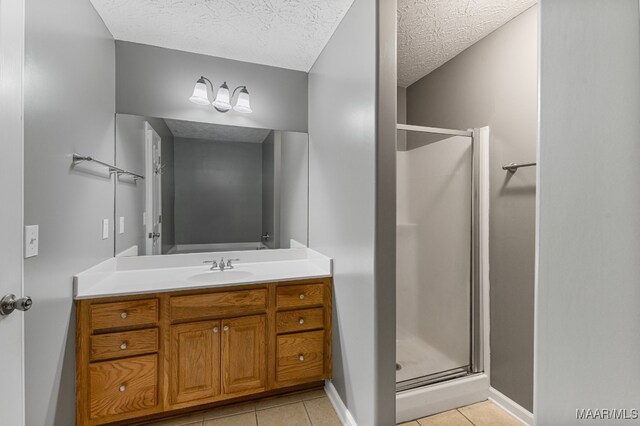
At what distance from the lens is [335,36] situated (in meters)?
1.93

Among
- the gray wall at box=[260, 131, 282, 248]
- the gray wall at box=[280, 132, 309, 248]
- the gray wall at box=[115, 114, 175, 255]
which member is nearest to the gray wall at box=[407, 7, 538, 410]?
the gray wall at box=[280, 132, 309, 248]

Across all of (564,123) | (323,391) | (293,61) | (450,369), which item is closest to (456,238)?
(450,369)

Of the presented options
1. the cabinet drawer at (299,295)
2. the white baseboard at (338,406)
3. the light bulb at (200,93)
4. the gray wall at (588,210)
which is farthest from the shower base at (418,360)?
the light bulb at (200,93)

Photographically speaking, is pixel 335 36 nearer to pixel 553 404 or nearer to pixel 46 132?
pixel 46 132

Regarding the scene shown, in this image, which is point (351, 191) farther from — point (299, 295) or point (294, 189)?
point (294, 189)

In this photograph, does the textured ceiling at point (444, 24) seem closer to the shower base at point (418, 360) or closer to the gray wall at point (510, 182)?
the gray wall at point (510, 182)

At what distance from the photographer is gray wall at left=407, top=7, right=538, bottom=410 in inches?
69.2

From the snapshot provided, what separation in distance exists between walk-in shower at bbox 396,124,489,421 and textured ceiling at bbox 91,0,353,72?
95 cm

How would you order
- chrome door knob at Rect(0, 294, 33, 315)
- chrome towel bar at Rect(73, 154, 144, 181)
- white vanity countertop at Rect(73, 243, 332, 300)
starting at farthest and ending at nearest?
white vanity countertop at Rect(73, 243, 332, 300) < chrome towel bar at Rect(73, 154, 144, 181) < chrome door knob at Rect(0, 294, 33, 315)

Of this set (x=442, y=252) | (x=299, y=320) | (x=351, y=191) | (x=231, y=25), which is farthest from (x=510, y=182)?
(x=231, y=25)

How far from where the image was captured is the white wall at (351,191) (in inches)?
58.8

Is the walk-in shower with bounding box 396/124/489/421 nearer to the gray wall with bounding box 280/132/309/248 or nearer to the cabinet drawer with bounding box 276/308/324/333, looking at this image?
the cabinet drawer with bounding box 276/308/324/333

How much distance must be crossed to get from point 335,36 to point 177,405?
2.51 meters

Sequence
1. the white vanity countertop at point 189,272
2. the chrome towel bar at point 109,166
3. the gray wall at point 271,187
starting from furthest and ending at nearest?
1. the gray wall at point 271,187
2. the white vanity countertop at point 189,272
3. the chrome towel bar at point 109,166
